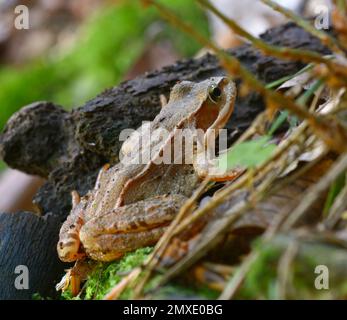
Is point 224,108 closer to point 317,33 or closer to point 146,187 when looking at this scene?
point 146,187

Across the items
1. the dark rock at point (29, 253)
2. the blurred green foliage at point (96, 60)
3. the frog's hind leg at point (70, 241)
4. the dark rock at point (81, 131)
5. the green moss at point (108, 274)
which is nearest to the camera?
the green moss at point (108, 274)

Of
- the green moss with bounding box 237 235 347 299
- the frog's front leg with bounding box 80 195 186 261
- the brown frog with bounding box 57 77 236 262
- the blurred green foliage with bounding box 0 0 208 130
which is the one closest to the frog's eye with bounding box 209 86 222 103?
the brown frog with bounding box 57 77 236 262

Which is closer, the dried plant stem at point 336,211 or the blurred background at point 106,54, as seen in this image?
the dried plant stem at point 336,211

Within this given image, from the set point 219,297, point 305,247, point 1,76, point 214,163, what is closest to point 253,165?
point 305,247

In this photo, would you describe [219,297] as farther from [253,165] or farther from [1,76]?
[1,76]

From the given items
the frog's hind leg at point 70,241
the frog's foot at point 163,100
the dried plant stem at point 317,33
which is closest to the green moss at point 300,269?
the dried plant stem at point 317,33

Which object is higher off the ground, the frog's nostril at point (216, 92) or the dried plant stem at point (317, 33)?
the frog's nostril at point (216, 92)

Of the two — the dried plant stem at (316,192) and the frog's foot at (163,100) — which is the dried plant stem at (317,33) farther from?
the frog's foot at (163,100)
